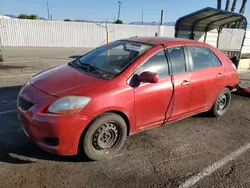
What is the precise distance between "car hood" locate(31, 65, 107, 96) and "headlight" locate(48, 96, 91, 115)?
107 millimetres

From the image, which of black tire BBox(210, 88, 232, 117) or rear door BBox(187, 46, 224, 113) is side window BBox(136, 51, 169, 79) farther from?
black tire BBox(210, 88, 232, 117)

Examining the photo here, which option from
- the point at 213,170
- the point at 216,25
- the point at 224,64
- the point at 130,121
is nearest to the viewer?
the point at 213,170

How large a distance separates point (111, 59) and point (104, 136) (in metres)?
1.32

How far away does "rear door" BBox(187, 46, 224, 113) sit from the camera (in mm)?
4062

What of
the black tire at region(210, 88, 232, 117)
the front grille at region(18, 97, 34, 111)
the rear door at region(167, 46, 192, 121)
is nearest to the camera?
the front grille at region(18, 97, 34, 111)

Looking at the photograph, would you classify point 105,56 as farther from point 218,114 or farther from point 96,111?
point 218,114

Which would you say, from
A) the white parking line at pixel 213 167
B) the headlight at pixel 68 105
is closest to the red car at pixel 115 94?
the headlight at pixel 68 105

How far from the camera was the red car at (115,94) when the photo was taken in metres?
2.80

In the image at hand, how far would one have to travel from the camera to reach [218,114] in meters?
4.91

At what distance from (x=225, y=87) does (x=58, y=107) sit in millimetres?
3565

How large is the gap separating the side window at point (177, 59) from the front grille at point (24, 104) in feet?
7.34

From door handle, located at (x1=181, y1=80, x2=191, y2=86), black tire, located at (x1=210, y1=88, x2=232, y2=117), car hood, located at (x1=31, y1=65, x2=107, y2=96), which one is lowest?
black tire, located at (x1=210, y1=88, x2=232, y2=117)

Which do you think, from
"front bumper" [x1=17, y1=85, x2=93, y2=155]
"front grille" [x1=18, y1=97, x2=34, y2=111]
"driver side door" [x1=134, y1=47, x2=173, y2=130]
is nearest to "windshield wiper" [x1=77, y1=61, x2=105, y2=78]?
"driver side door" [x1=134, y1=47, x2=173, y2=130]

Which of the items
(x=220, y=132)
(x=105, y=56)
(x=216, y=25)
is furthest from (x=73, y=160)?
(x=216, y=25)
